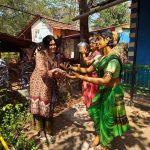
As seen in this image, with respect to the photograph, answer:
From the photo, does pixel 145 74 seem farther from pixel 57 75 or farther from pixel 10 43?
pixel 10 43

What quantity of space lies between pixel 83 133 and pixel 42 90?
1.35 m

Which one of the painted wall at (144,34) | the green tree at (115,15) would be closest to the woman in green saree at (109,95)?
the painted wall at (144,34)

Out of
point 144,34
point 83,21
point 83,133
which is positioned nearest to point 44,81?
point 83,133

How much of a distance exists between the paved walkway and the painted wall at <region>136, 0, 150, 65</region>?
2673 millimetres

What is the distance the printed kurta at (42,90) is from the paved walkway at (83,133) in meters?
0.61

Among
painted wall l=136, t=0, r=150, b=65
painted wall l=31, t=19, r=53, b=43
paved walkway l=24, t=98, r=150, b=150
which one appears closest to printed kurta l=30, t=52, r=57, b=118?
paved walkway l=24, t=98, r=150, b=150

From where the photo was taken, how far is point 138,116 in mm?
6094

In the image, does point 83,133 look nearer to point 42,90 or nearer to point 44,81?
point 42,90

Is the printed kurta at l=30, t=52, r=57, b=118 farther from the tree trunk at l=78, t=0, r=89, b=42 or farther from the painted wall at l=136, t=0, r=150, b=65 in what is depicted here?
the painted wall at l=136, t=0, r=150, b=65

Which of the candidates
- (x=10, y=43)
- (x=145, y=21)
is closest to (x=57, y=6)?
(x=10, y=43)

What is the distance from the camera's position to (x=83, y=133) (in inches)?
201

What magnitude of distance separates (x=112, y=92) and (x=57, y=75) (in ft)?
3.50

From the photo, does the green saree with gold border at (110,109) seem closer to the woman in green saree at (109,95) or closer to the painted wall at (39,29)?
the woman in green saree at (109,95)

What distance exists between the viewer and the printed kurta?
4425 millimetres
